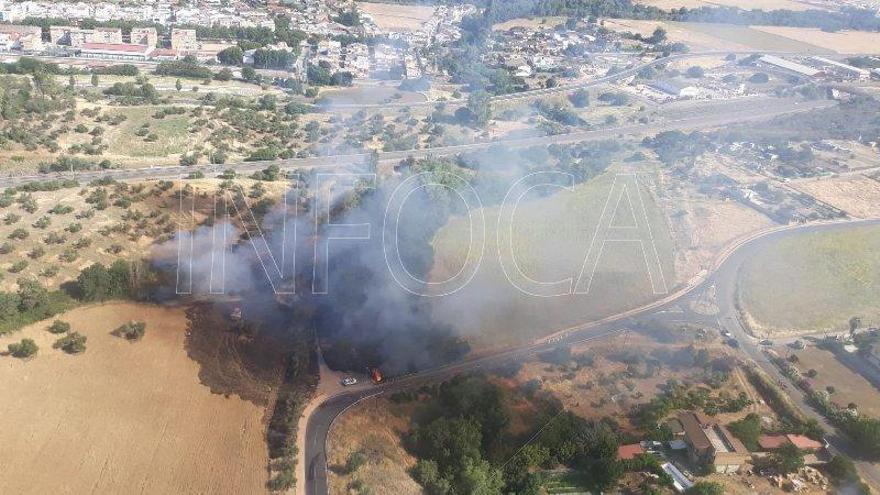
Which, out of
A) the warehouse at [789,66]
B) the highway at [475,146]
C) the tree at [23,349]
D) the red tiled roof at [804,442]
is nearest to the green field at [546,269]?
the red tiled roof at [804,442]

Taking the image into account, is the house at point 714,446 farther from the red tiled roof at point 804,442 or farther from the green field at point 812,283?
the green field at point 812,283

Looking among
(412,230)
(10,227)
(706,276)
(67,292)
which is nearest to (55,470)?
(67,292)

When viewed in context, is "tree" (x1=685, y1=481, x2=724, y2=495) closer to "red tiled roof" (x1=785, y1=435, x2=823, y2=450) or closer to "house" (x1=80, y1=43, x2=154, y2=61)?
"red tiled roof" (x1=785, y1=435, x2=823, y2=450)

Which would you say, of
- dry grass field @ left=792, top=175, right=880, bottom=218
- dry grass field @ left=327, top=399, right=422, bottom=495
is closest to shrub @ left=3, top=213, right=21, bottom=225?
dry grass field @ left=327, top=399, right=422, bottom=495

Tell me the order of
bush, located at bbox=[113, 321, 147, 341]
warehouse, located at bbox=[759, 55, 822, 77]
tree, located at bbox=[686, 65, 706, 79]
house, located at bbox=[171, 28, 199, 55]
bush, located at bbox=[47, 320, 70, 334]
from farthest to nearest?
1. warehouse, located at bbox=[759, 55, 822, 77]
2. tree, located at bbox=[686, 65, 706, 79]
3. house, located at bbox=[171, 28, 199, 55]
4. bush, located at bbox=[113, 321, 147, 341]
5. bush, located at bbox=[47, 320, 70, 334]

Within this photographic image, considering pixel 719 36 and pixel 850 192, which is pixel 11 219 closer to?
pixel 850 192

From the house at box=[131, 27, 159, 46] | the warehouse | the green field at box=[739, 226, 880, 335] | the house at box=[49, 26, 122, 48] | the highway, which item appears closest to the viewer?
the green field at box=[739, 226, 880, 335]

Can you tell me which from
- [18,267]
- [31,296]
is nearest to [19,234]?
[18,267]

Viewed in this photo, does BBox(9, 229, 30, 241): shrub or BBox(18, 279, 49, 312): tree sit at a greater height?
BBox(9, 229, 30, 241): shrub
